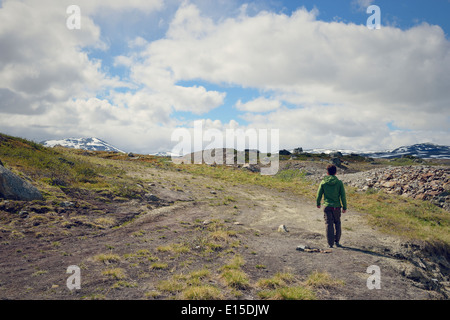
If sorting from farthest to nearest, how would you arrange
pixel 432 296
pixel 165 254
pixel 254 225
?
pixel 254 225
pixel 165 254
pixel 432 296

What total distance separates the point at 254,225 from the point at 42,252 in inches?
423

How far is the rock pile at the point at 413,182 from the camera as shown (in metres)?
22.5

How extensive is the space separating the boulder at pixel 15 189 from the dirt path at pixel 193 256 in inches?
190

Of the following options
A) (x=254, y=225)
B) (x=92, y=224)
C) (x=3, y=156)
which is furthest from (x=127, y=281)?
(x=3, y=156)

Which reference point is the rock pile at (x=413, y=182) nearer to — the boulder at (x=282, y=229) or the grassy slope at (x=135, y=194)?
the grassy slope at (x=135, y=194)

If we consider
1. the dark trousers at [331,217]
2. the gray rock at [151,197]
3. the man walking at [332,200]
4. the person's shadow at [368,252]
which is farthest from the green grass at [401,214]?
the gray rock at [151,197]

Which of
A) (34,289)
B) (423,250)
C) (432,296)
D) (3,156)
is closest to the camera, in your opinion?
(34,289)

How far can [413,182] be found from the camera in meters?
25.8

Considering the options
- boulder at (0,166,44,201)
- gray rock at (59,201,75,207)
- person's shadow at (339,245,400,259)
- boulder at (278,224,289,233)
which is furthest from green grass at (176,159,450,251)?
boulder at (0,166,44,201)

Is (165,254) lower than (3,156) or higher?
lower

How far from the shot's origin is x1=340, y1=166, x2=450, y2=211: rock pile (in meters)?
22.5

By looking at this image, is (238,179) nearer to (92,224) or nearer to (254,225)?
(254,225)

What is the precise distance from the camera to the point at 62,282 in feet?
22.7
